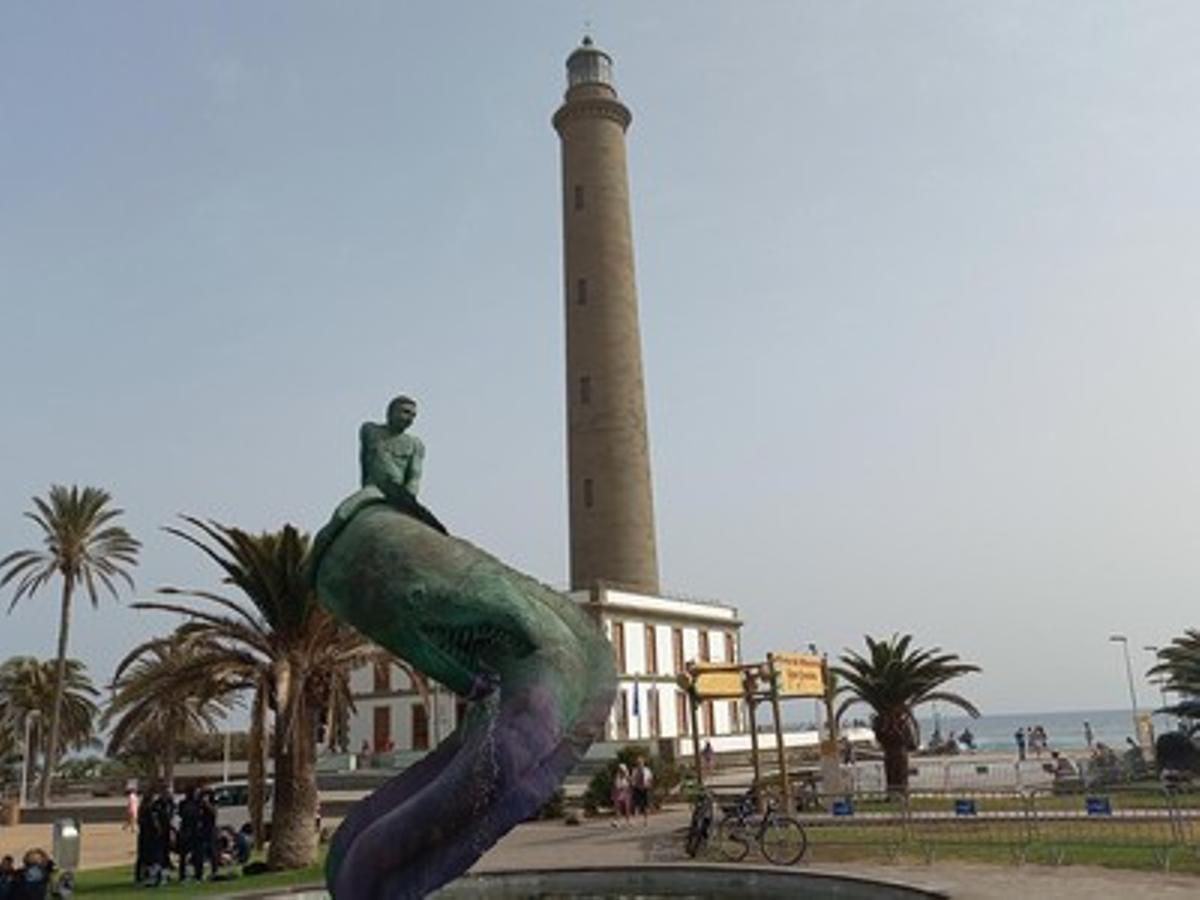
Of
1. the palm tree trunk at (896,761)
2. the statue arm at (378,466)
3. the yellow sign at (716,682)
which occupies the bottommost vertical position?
the palm tree trunk at (896,761)

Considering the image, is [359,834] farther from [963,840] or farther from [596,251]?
[596,251]

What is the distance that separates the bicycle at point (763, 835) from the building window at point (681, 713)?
35287 mm

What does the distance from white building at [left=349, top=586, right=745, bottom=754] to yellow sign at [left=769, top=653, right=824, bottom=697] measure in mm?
21399

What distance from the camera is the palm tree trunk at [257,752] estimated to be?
19.0 metres

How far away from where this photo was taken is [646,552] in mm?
51438

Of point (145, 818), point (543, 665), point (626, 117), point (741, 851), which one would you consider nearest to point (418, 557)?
point (543, 665)

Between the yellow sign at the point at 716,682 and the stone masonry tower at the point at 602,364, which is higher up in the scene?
the stone masonry tower at the point at 602,364

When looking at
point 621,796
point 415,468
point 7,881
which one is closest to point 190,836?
point 7,881

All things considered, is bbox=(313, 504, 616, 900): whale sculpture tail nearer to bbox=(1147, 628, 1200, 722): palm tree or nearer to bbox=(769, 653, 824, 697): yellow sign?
bbox=(769, 653, 824, 697): yellow sign

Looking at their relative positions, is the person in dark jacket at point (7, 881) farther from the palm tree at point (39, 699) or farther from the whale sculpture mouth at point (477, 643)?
the palm tree at point (39, 699)

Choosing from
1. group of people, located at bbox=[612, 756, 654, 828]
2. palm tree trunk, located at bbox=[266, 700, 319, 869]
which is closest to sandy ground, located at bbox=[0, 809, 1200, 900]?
group of people, located at bbox=[612, 756, 654, 828]

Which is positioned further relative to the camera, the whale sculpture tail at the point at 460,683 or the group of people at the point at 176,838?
the group of people at the point at 176,838

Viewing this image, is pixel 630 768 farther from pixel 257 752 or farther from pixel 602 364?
pixel 602 364

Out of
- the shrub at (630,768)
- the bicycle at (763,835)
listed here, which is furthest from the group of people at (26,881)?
the shrub at (630,768)
